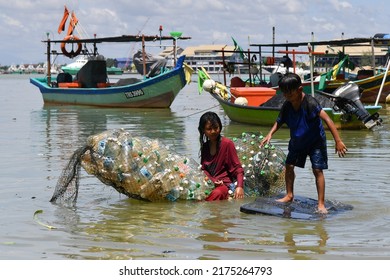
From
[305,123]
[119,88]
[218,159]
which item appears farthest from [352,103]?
[119,88]

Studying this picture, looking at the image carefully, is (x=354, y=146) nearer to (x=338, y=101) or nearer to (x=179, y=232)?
(x=338, y=101)

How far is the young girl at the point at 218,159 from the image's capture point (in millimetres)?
7914

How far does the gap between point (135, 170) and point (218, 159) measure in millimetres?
881

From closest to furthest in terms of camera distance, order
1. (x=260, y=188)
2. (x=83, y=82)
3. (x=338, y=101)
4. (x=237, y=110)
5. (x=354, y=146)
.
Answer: (x=260, y=188) < (x=354, y=146) < (x=338, y=101) < (x=237, y=110) < (x=83, y=82)

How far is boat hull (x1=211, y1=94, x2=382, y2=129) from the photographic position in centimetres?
1697

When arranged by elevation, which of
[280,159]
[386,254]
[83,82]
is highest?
[83,82]

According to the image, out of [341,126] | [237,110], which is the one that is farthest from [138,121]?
[341,126]

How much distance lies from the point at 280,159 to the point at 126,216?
6.53ft

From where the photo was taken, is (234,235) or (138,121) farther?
(138,121)

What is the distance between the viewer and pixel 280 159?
28.7ft

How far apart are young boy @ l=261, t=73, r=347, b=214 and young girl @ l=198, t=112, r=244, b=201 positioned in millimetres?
757

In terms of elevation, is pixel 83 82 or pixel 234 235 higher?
pixel 83 82

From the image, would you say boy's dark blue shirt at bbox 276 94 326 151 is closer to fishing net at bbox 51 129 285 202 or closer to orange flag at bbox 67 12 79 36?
fishing net at bbox 51 129 285 202

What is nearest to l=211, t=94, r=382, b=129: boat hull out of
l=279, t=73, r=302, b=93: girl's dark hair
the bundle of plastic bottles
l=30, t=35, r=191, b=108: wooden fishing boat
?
l=30, t=35, r=191, b=108: wooden fishing boat
